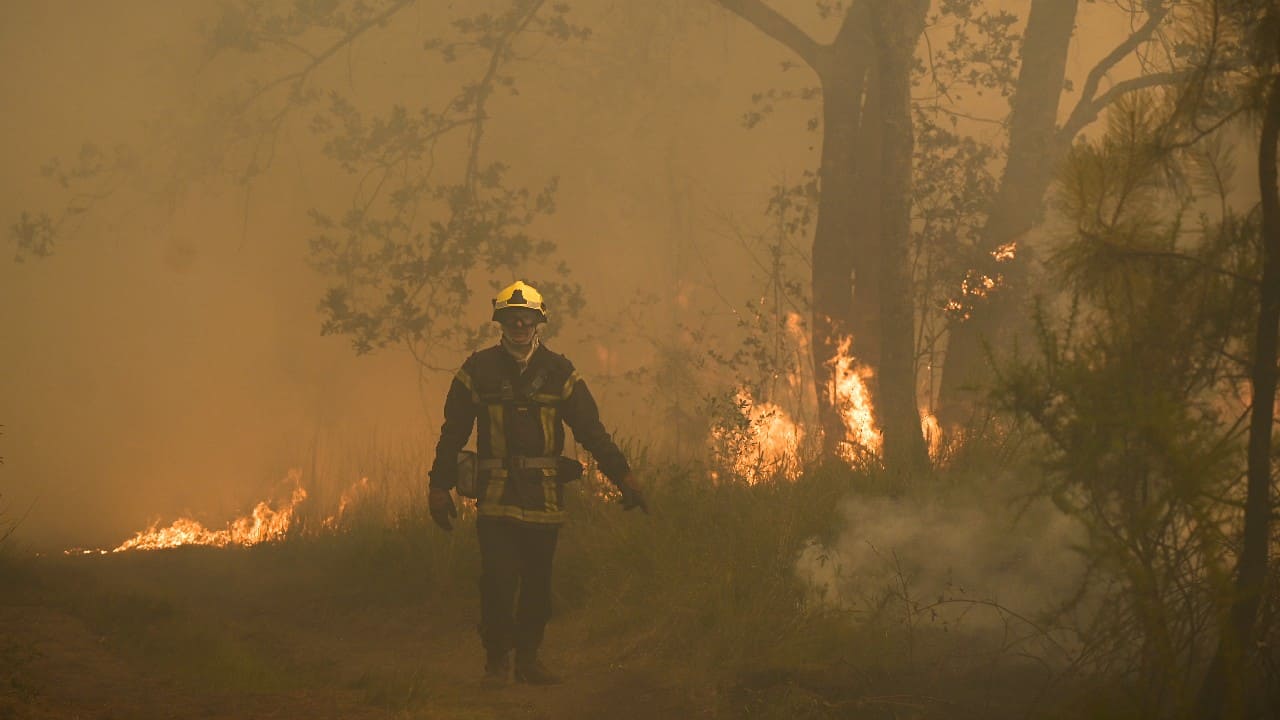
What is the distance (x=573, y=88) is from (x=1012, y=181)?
13.6 meters

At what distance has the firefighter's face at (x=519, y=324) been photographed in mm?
6613

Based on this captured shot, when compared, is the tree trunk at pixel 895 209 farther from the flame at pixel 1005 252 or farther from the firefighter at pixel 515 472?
the firefighter at pixel 515 472

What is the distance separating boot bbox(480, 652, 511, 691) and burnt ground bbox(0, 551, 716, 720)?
0.11 meters

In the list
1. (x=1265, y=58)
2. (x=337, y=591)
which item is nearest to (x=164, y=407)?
(x=337, y=591)

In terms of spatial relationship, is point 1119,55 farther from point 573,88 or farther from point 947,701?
point 573,88

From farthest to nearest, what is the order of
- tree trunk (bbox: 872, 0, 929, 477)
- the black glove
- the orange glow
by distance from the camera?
the orange glow → tree trunk (bbox: 872, 0, 929, 477) → the black glove

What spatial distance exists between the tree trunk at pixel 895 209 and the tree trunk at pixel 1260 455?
6052mm

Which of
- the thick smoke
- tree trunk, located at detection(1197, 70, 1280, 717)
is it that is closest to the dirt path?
the thick smoke

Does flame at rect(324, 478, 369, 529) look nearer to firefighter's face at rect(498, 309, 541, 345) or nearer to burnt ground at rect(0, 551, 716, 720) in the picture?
burnt ground at rect(0, 551, 716, 720)

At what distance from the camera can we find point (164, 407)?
81.3 feet

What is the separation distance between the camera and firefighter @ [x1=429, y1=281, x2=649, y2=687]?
657 centimetres

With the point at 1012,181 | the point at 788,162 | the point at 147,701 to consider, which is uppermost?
the point at 788,162

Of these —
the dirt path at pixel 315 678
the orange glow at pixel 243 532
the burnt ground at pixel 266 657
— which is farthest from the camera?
the orange glow at pixel 243 532

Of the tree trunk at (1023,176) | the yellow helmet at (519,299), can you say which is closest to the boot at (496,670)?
the yellow helmet at (519,299)
